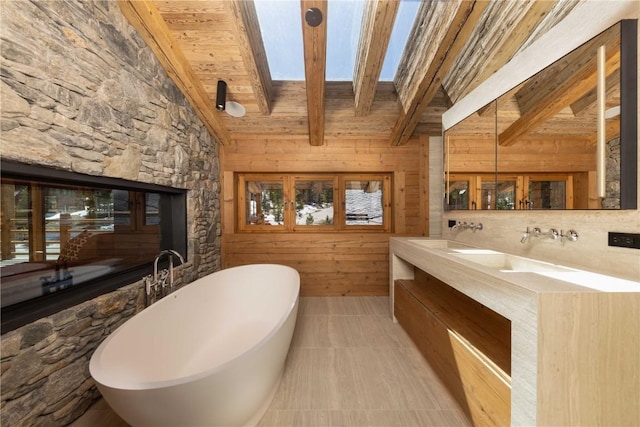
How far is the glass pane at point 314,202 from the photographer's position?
341 cm

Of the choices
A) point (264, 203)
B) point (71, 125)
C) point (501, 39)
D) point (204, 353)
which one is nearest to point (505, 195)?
point (501, 39)

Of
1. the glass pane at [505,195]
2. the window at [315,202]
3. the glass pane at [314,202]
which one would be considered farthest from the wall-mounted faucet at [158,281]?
the glass pane at [505,195]

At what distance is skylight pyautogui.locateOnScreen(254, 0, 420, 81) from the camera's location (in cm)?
187

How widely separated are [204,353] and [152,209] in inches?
52.6

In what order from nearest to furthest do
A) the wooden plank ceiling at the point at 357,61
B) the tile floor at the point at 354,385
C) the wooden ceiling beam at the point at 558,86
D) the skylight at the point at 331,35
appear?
the wooden ceiling beam at the point at 558,86 → the tile floor at the point at 354,385 → the wooden plank ceiling at the point at 357,61 → the skylight at the point at 331,35

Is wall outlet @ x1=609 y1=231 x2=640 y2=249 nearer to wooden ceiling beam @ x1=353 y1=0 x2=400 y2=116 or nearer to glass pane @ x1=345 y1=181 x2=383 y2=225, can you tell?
wooden ceiling beam @ x1=353 y1=0 x2=400 y2=116

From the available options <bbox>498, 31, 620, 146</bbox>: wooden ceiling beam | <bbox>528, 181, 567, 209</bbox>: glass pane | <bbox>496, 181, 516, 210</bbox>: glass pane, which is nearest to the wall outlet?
<bbox>528, 181, 567, 209</bbox>: glass pane

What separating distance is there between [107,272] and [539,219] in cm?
293

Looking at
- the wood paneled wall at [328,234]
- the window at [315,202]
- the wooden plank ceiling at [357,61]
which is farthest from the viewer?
Answer: the window at [315,202]

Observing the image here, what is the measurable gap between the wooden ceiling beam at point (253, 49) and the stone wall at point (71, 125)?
2.49ft

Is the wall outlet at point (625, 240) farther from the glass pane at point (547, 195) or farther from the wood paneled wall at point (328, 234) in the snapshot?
the wood paneled wall at point (328, 234)

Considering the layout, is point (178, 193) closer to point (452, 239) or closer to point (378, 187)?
point (378, 187)

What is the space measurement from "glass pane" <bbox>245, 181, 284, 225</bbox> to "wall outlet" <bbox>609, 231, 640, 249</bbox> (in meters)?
2.96

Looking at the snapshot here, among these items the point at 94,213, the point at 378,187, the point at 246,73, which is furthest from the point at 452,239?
the point at 94,213
